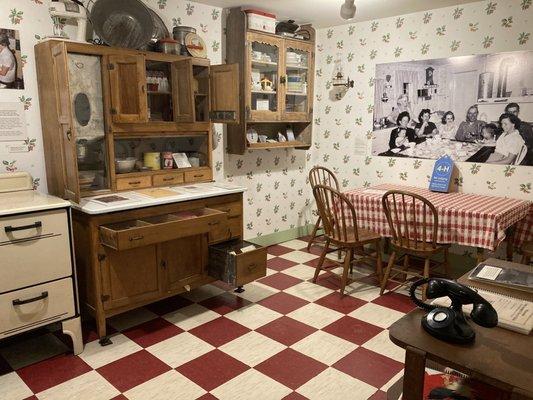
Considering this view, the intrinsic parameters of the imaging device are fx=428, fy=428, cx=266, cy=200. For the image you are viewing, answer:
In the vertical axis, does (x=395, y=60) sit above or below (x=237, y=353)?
above

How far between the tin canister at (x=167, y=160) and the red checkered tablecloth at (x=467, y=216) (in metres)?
Result: 1.45

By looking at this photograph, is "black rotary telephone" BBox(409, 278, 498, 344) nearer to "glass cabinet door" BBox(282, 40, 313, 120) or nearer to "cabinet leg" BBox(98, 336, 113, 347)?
"cabinet leg" BBox(98, 336, 113, 347)

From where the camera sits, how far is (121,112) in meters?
2.76

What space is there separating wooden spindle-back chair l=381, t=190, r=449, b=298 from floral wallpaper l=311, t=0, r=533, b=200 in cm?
85

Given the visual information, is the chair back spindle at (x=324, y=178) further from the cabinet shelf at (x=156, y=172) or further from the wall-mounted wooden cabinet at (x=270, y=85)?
the cabinet shelf at (x=156, y=172)

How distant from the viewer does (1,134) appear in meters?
2.61

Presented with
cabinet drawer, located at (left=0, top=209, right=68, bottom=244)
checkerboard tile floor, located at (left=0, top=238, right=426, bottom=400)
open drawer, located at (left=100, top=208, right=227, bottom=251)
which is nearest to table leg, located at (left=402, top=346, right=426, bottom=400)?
checkerboard tile floor, located at (left=0, top=238, right=426, bottom=400)

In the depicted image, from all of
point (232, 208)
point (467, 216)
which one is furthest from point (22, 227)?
point (467, 216)

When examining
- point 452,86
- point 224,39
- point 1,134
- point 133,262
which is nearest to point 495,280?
point 133,262

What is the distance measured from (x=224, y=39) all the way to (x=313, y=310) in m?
2.43

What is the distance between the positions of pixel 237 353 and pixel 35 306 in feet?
3.68

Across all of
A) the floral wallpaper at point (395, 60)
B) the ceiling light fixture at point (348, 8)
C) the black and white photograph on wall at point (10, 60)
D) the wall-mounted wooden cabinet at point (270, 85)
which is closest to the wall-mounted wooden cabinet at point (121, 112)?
the black and white photograph on wall at point (10, 60)

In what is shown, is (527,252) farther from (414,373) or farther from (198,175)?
(198,175)

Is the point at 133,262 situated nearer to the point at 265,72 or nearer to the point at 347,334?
the point at 347,334
